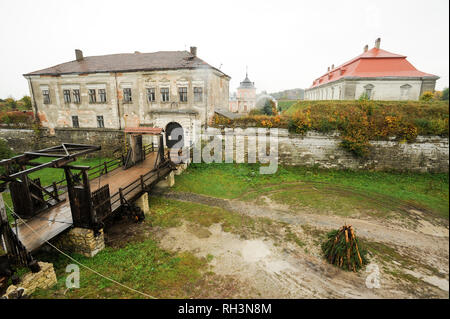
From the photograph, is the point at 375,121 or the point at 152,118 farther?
the point at 152,118

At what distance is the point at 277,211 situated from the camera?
10.7 metres

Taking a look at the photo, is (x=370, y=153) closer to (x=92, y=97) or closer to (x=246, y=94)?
(x=92, y=97)

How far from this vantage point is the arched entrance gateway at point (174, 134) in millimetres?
19328

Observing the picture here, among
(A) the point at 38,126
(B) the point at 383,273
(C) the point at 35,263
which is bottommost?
(B) the point at 383,273

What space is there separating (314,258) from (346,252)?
1.05 meters

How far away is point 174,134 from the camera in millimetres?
19578

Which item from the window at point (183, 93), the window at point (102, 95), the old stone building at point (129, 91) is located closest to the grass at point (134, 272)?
the old stone building at point (129, 91)

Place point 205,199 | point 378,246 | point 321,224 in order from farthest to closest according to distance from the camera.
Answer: point 205,199 → point 321,224 → point 378,246

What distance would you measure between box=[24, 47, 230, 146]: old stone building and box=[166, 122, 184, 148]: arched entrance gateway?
0.67 ft
